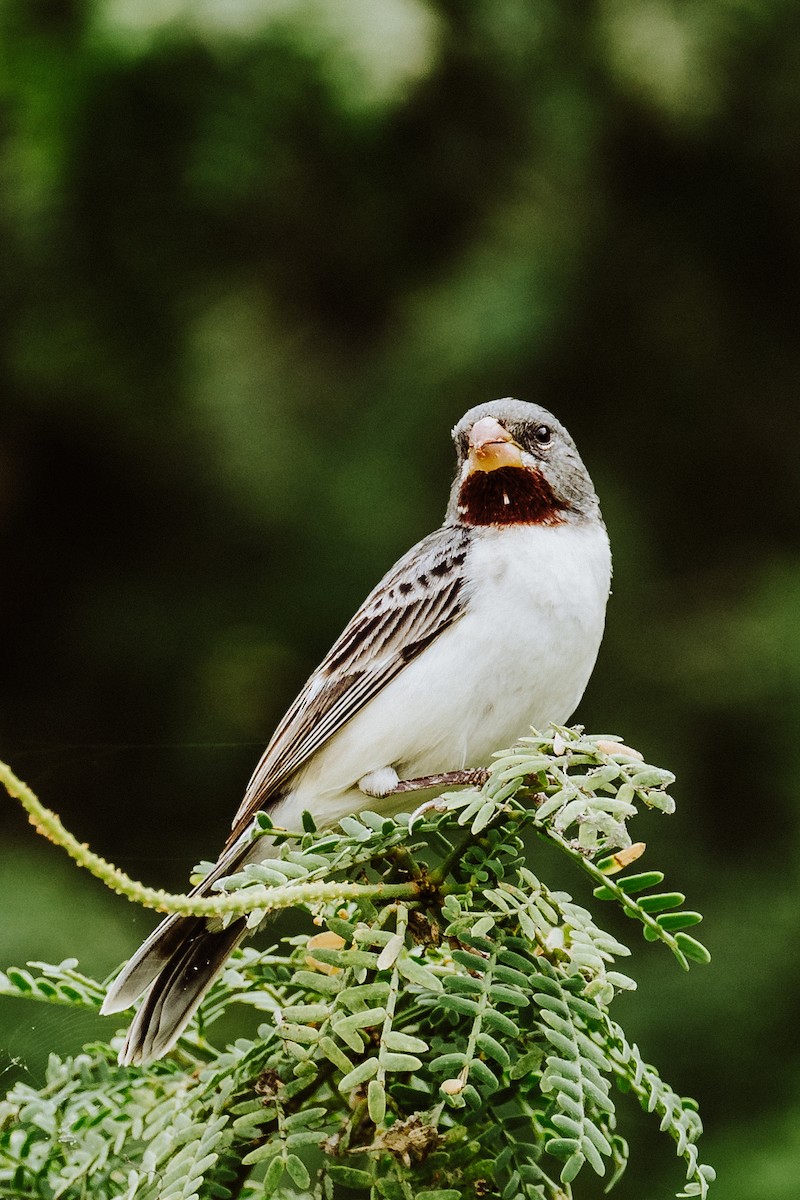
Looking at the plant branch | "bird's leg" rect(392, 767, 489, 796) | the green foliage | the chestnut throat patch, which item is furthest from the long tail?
the chestnut throat patch

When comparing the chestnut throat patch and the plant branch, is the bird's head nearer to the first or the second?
the chestnut throat patch

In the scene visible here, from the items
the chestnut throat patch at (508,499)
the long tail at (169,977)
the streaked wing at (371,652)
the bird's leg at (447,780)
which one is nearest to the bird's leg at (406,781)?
the bird's leg at (447,780)

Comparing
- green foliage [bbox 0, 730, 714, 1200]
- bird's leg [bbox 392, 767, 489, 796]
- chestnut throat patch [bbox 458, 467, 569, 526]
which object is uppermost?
chestnut throat patch [bbox 458, 467, 569, 526]

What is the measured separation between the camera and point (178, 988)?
1.58m

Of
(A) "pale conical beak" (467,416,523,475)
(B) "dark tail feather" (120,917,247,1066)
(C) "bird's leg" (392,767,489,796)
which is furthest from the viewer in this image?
(A) "pale conical beak" (467,416,523,475)

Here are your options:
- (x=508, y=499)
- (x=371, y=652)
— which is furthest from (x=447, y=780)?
(x=508, y=499)

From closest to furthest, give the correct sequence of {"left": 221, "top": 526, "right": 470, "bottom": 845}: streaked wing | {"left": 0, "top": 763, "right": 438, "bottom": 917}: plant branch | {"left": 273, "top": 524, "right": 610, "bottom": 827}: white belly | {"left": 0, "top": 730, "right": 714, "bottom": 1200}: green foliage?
1. {"left": 0, "top": 763, "right": 438, "bottom": 917}: plant branch
2. {"left": 0, "top": 730, "right": 714, "bottom": 1200}: green foliage
3. {"left": 273, "top": 524, "right": 610, "bottom": 827}: white belly
4. {"left": 221, "top": 526, "right": 470, "bottom": 845}: streaked wing

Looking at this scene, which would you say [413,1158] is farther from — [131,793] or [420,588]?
[131,793]

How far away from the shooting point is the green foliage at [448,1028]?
3.67 ft

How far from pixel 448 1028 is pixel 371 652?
91cm

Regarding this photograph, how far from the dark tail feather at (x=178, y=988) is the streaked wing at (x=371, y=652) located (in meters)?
0.32

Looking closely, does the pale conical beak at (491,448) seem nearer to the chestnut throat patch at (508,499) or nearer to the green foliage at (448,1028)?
the chestnut throat patch at (508,499)

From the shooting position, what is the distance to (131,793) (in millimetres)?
3545

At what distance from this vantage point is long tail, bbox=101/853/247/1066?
1493mm
